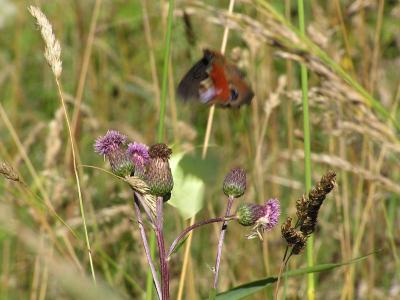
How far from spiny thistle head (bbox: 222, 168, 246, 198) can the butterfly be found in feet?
0.83

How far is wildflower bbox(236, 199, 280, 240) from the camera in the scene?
1.00 meters

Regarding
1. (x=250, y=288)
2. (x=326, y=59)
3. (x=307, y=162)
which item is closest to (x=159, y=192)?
(x=250, y=288)

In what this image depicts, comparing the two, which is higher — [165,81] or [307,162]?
[165,81]

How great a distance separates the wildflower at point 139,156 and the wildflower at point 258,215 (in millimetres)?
147

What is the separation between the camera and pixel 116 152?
3.46 ft

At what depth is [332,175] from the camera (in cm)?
93

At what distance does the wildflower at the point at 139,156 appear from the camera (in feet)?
3.41

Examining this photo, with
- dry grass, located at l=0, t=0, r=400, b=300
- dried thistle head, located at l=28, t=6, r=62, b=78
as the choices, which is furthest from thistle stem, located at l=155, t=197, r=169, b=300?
dried thistle head, located at l=28, t=6, r=62, b=78

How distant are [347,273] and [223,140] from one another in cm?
131

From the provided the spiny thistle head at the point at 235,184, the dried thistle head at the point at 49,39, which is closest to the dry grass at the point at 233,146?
the dried thistle head at the point at 49,39

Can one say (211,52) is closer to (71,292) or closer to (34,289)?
(71,292)

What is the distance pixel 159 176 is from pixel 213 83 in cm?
37

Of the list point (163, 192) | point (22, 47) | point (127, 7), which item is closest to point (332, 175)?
point (163, 192)

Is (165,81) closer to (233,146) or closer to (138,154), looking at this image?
(138,154)
